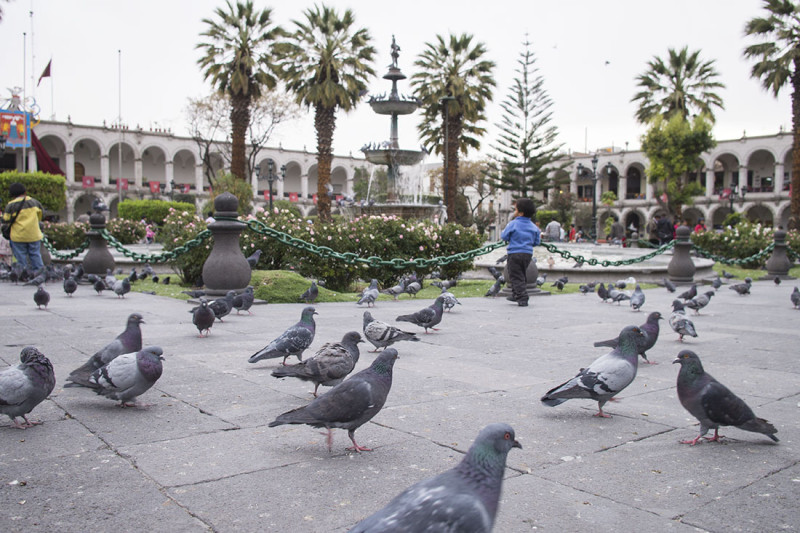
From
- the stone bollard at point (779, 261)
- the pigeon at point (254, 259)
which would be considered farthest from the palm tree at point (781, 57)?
the pigeon at point (254, 259)

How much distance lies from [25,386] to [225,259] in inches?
230

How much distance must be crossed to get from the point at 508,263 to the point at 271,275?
3.86 meters

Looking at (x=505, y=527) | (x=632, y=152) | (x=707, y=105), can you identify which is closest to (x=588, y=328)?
(x=505, y=527)

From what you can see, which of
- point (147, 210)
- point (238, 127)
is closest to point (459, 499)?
point (238, 127)

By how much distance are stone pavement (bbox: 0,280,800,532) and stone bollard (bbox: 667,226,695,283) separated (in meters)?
8.65

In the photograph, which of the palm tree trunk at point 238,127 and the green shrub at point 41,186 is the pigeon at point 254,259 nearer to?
the palm tree trunk at point 238,127

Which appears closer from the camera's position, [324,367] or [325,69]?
[324,367]

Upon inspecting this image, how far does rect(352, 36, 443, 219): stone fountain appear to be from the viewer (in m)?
19.1

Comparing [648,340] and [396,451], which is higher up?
[648,340]

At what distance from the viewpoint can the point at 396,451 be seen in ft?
10.8

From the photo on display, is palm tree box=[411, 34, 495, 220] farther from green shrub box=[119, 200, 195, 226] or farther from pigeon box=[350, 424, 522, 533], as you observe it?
pigeon box=[350, 424, 522, 533]

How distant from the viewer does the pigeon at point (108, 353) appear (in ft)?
13.0

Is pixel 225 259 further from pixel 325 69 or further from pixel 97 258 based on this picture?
pixel 325 69

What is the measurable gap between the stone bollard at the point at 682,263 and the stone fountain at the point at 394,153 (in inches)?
283
